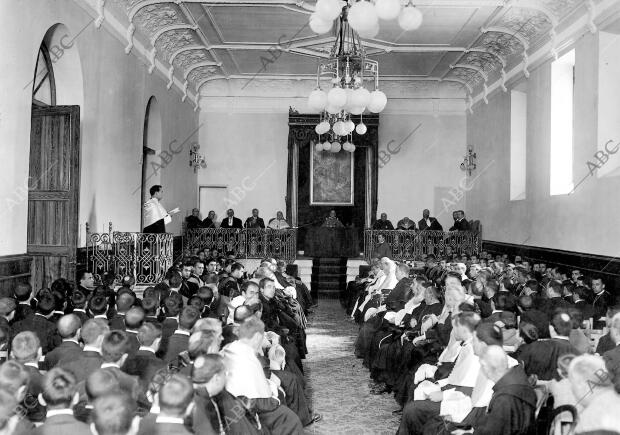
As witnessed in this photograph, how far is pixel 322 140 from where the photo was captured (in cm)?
1688

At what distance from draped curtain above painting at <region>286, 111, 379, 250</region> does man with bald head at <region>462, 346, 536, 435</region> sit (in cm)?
1420

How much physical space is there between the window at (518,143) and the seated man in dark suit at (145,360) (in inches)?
438

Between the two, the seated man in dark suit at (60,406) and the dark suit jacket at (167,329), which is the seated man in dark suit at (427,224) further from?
the seated man in dark suit at (60,406)

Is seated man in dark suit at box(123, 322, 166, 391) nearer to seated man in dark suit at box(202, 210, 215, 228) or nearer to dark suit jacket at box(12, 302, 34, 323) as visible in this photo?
dark suit jacket at box(12, 302, 34, 323)

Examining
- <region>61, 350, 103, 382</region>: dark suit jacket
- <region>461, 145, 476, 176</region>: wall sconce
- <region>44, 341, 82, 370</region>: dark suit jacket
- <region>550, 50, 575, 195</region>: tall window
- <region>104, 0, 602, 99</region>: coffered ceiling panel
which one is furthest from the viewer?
<region>461, 145, 476, 176</region>: wall sconce

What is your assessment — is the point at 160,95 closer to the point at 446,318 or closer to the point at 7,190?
the point at 7,190

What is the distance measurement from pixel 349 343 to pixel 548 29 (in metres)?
6.83

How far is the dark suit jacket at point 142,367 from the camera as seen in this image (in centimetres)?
393

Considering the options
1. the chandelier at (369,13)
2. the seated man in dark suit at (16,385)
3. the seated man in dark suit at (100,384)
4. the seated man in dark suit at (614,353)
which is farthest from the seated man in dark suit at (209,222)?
the seated man in dark suit at (100,384)

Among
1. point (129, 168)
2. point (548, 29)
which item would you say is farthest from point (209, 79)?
point (548, 29)

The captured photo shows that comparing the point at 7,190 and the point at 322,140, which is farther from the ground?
the point at 322,140

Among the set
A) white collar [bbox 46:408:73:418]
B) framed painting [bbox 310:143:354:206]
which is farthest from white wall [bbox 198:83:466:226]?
white collar [bbox 46:408:73:418]

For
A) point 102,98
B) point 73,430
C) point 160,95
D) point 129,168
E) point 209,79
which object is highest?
point 209,79

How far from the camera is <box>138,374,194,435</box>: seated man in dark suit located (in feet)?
8.43
